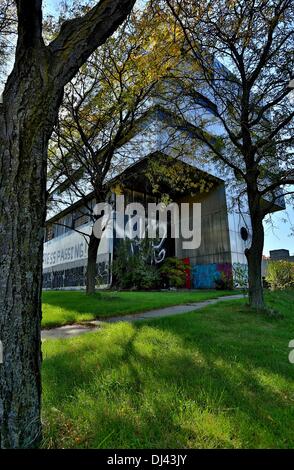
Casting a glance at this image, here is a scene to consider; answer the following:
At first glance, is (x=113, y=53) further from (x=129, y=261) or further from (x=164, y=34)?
(x=129, y=261)

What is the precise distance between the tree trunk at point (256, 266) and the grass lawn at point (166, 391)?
123 inches

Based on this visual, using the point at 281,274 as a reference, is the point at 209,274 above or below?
below

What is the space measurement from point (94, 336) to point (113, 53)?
800cm

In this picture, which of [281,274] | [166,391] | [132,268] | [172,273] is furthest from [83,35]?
[172,273]

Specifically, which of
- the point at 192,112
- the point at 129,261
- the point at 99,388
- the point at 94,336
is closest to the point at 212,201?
the point at 129,261

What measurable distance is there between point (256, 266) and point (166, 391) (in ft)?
20.8

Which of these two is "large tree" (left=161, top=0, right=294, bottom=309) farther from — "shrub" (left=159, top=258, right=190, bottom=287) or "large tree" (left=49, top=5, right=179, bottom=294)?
"shrub" (left=159, top=258, right=190, bottom=287)

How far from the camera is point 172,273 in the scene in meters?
22.7

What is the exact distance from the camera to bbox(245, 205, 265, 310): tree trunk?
27.1 feet

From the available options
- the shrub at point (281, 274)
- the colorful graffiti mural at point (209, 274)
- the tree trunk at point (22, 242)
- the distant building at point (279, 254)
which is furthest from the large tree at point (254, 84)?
the distant building at point (279, 254)

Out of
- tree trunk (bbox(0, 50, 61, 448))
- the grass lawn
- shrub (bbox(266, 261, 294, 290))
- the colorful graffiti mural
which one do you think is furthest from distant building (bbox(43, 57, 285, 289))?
tree trunk (bbox(0, 50, 61, 448))

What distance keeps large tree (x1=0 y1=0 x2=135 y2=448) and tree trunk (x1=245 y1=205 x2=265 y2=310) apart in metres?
7.25

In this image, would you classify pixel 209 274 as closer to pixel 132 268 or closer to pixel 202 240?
pixel 202 240

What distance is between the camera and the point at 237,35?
24.0 feet
